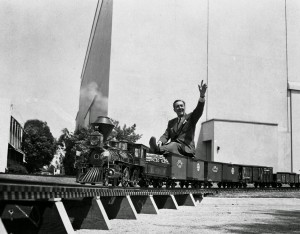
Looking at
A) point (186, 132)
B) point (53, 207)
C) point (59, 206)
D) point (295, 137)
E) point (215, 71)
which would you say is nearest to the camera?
point (53, 207)

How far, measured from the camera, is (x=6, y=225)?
25.9ft

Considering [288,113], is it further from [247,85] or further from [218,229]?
[218,229]

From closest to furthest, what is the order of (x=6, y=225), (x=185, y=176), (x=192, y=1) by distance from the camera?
1. (x=6, y=225)
2. (x=185, y=176)
3. (x=192, y=1)

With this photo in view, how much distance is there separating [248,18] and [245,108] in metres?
12.1

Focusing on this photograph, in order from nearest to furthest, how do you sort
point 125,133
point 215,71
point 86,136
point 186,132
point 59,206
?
point 59,206, point 186,132, point 125,133, point 86,136, point 215,71

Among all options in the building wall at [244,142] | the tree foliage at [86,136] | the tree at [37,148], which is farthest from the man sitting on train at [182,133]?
the tree at [37,148]

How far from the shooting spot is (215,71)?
55438mm

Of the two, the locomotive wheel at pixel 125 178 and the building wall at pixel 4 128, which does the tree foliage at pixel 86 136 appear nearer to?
the building wall at pixel 4 128

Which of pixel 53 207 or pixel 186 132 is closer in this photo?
pixel 53 207

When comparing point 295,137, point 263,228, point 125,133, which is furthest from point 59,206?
point 295,137

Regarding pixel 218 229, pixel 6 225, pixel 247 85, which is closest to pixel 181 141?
pixel 218 229

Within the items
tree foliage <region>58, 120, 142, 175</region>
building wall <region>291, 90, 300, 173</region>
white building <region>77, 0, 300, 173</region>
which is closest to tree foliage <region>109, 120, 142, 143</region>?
tree foliage <region>58, 120, 142, 175</region>

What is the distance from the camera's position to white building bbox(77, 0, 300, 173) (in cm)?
5084

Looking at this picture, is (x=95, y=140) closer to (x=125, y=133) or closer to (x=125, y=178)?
(x=125, y=178)
